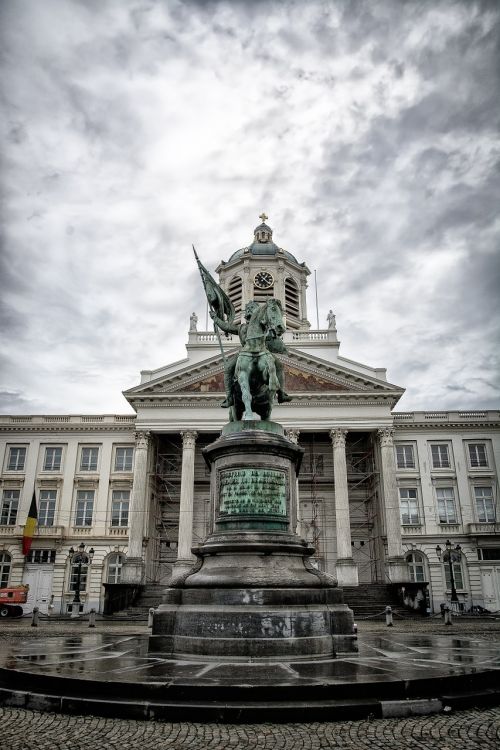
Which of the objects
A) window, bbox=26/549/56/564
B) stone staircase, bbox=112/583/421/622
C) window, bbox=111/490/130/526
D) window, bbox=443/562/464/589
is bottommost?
stone staircase, bbox=112/583/421/622

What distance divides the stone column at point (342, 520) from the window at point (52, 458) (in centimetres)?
2174

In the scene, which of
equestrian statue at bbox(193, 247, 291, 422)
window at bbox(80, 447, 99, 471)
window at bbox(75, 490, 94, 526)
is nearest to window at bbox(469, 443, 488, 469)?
window at bbox(80, 447, 99, 471)

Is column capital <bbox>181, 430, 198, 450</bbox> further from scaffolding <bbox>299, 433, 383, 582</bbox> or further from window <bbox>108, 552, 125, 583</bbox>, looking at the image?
window <bbox>108, 552, 125, 583</bbox>

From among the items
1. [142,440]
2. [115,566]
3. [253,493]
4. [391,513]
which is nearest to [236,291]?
[142,440]

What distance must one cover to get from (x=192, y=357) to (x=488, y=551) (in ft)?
87.4

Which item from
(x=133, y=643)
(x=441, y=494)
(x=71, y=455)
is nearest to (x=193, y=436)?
(x=71, y=455)

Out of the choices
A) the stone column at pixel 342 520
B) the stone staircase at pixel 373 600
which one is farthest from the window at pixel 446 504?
the stone staircase at pixel 373 600

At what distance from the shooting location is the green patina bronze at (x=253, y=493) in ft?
33.5

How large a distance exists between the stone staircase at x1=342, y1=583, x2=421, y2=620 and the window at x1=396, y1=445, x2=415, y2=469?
1182 centimetres

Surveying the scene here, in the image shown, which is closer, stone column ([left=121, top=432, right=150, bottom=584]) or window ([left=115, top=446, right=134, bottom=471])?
stone column ([left=121, top=432, right=150, bottom=584])

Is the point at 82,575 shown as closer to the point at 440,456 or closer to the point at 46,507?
the point at 46,507

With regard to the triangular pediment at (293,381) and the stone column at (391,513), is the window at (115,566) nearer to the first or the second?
the triangular pediment at (293,381)

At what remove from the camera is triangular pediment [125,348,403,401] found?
43344 mm

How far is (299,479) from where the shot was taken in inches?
1795
